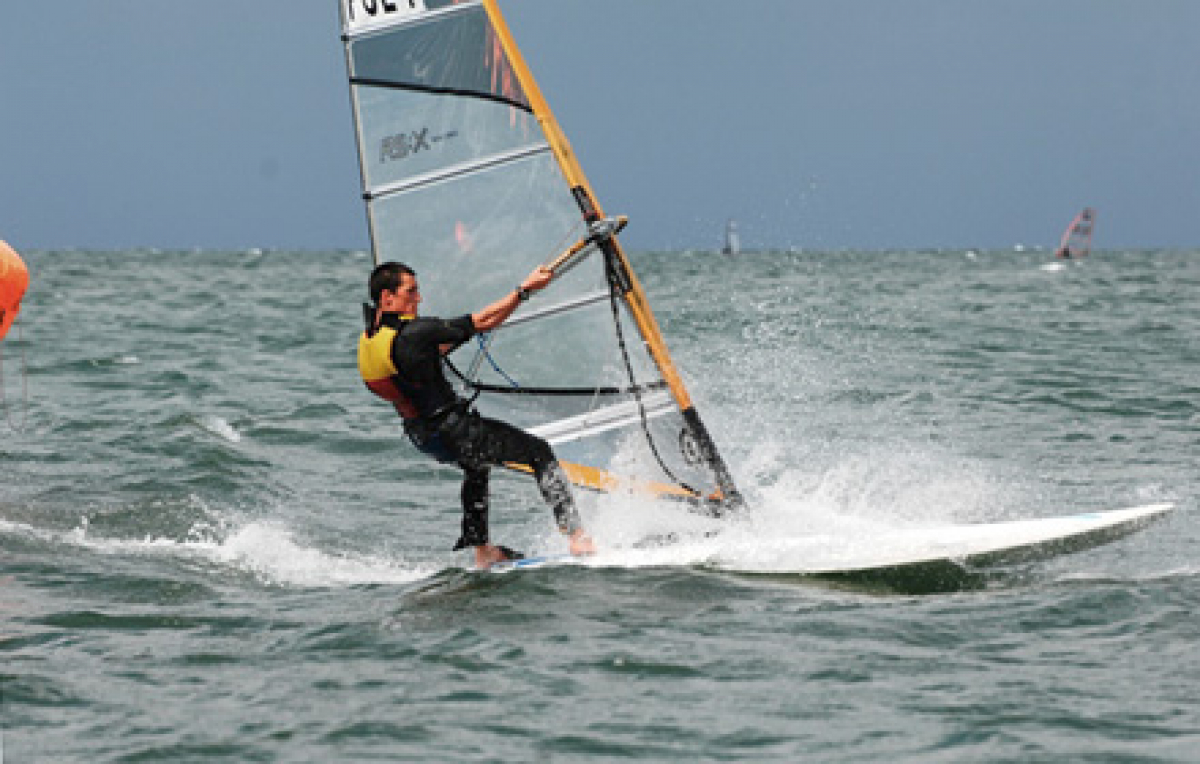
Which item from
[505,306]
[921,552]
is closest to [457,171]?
[505,306]

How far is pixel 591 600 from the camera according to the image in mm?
6000

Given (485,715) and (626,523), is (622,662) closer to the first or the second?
(485,715)

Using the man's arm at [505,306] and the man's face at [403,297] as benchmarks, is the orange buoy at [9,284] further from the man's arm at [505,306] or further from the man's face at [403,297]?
the man's arm at [505,306]

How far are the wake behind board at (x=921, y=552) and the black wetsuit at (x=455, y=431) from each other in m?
0.34

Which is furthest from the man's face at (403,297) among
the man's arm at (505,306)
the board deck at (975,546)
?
the board deck at (975,546)

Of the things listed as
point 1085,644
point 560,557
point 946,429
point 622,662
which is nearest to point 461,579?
point 560,557

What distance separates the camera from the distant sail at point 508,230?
22.7 ft

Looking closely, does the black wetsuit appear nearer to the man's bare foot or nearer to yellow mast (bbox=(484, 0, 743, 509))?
the man's bare foot

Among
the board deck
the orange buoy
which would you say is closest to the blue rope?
the board deck

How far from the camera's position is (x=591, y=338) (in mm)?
7137

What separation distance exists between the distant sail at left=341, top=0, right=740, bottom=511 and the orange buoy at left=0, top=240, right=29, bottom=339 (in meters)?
2.78

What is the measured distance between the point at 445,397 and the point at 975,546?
7.35ft

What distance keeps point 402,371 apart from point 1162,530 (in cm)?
370

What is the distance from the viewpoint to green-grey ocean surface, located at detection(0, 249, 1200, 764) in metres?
4.45
